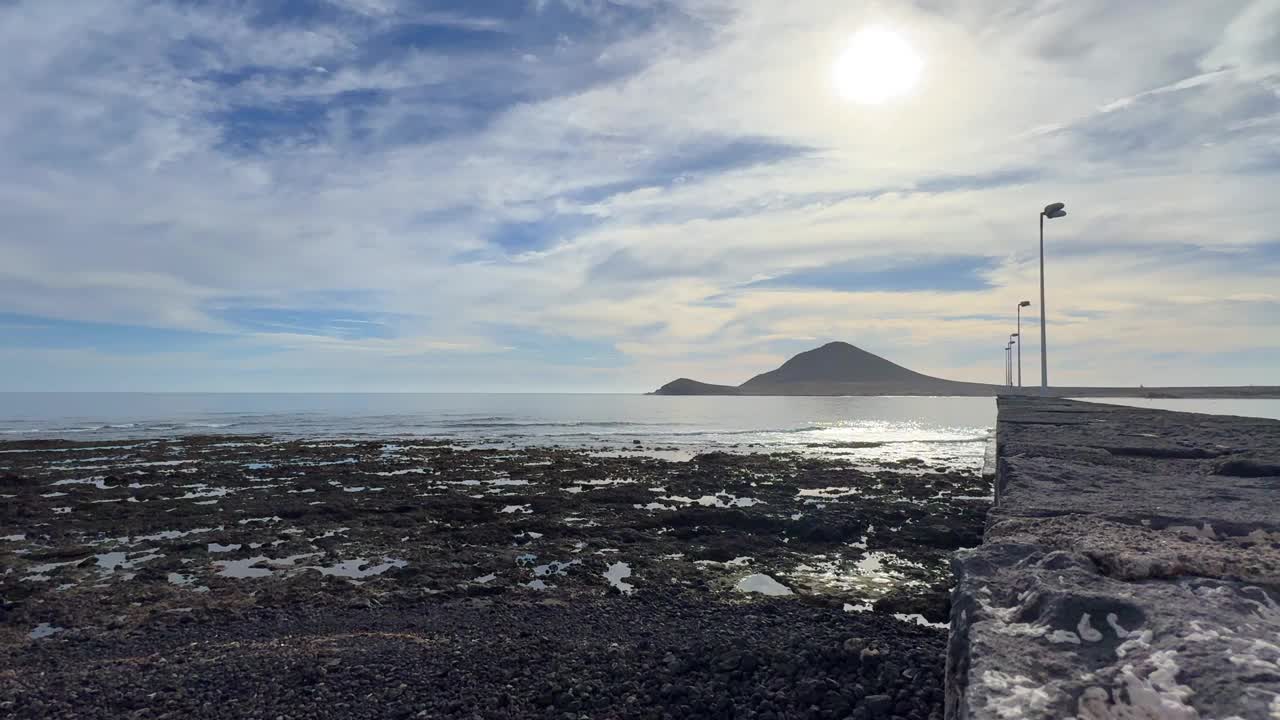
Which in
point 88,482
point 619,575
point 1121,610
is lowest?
point 88,482

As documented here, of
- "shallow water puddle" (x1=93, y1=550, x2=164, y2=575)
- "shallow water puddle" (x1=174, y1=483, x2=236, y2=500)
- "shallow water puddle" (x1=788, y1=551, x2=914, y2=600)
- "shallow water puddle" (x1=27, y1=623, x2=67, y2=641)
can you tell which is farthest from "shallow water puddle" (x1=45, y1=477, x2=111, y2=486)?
A: "shallow water puddle" (x1=788, y1=551, x2=914, y2=600)

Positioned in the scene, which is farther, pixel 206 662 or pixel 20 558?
pixel 20 558

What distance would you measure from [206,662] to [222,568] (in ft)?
15.9

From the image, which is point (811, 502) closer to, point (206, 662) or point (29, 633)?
point (206, 662)

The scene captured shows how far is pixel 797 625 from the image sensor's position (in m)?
7.10

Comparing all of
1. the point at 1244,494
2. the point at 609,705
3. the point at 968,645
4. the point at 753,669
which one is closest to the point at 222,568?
the point at 609,705

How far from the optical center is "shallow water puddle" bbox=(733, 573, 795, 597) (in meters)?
8.85

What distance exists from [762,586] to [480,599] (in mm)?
3778

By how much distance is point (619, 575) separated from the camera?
32.2 ft

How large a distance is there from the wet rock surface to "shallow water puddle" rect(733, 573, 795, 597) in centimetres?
7

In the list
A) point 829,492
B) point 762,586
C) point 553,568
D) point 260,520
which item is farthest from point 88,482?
point 829,492

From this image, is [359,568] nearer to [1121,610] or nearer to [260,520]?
[260,520]

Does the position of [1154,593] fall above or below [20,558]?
above

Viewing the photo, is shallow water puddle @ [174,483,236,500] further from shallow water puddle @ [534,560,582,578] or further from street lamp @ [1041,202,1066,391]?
street lamp @ [1041,202,1066,391]
